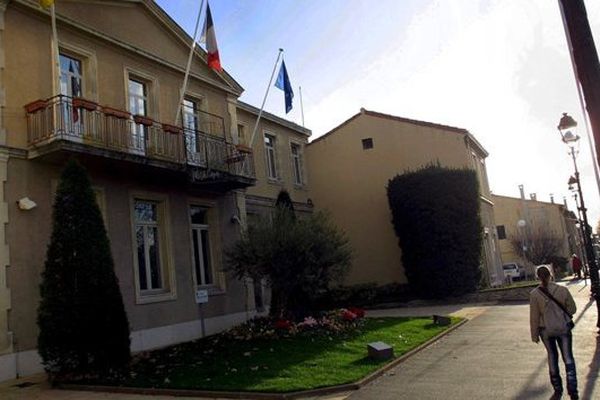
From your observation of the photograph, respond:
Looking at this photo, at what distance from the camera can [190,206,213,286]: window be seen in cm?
1728

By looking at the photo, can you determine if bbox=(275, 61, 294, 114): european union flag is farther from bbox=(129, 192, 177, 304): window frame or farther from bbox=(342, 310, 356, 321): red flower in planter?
bbox=(342, 310, 356, 321): red flower in planter

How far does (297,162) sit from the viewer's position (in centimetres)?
2798

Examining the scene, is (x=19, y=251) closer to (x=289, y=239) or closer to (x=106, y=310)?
(x=106, y=310)

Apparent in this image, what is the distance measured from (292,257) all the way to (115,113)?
18.2 ft

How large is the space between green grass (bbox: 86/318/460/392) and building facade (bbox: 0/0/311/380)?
7.09ft

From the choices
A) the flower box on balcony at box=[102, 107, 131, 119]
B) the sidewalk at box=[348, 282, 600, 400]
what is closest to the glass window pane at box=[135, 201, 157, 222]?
the flower box on balcony at box=[102, 107, 131, 119]

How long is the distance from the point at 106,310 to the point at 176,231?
5.44m

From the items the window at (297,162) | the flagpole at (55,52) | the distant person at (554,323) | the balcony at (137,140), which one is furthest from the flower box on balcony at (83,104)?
the window at (297,162)

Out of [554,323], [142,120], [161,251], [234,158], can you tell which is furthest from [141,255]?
[554,323]

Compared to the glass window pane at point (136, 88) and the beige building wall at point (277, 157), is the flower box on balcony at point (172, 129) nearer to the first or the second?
the glass window pane at point (136, 88)

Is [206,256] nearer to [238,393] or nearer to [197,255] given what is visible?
[197,255]

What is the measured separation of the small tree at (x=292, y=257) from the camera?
15117 millimetres

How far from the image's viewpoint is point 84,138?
13023mm

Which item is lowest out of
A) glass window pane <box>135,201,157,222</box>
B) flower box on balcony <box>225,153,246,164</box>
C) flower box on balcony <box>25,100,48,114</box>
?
glass window pane <box>135,201,157,222</box>
